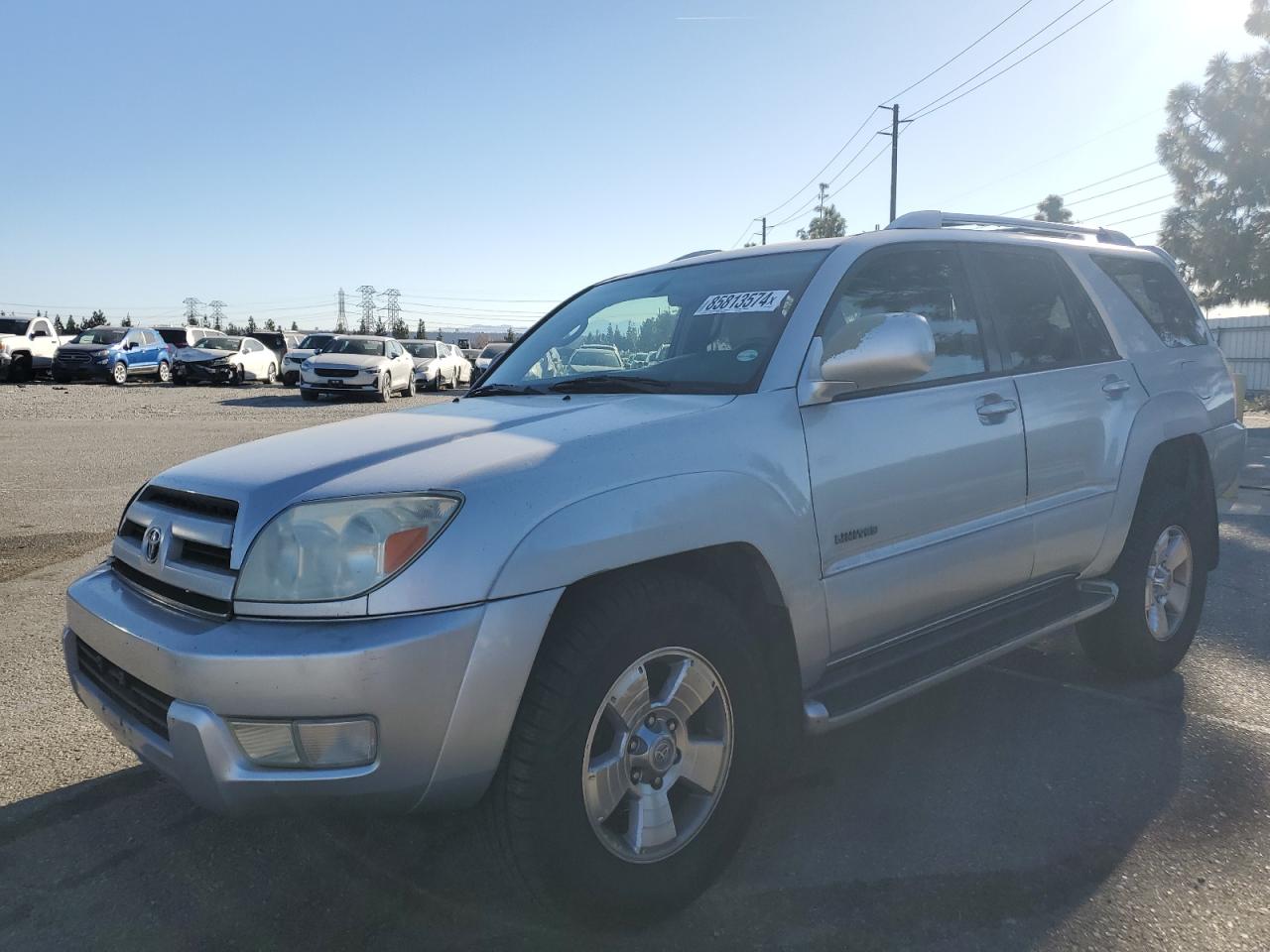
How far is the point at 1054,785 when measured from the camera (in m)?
3.20

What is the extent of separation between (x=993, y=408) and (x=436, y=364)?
28.5m

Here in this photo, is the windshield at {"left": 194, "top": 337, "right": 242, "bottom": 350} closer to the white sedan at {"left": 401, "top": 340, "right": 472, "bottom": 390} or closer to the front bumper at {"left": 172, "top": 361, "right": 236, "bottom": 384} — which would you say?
the front bumper at {"left": 172, "top": 361, "right": 236, "bottom": 384}

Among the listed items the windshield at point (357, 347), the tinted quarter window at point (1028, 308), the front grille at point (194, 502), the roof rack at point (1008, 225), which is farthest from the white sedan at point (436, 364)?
the front grille at point (194, 502)

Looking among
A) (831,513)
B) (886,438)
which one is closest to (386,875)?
(831,513)

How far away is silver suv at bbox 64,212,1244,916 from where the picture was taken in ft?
6.84

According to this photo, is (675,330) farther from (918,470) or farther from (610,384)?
(918,470)

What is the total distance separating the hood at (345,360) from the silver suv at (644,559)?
1984 cm

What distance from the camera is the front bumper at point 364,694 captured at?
2.02m

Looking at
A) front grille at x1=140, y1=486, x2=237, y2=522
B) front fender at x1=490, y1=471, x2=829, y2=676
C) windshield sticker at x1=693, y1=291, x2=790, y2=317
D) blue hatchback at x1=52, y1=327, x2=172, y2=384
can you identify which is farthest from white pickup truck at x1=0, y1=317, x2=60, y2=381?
front fender at x1=490, y1=471, x2=829, y2=676

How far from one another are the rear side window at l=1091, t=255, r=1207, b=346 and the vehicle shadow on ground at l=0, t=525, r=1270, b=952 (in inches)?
70.5

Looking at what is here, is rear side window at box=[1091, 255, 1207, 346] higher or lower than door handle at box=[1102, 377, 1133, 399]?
higher

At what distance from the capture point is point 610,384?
3.17 meters

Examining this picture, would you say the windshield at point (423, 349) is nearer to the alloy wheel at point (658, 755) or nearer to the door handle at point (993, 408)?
the door handle at point (993, 408)

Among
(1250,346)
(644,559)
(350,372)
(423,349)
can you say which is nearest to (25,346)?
(423,349)
